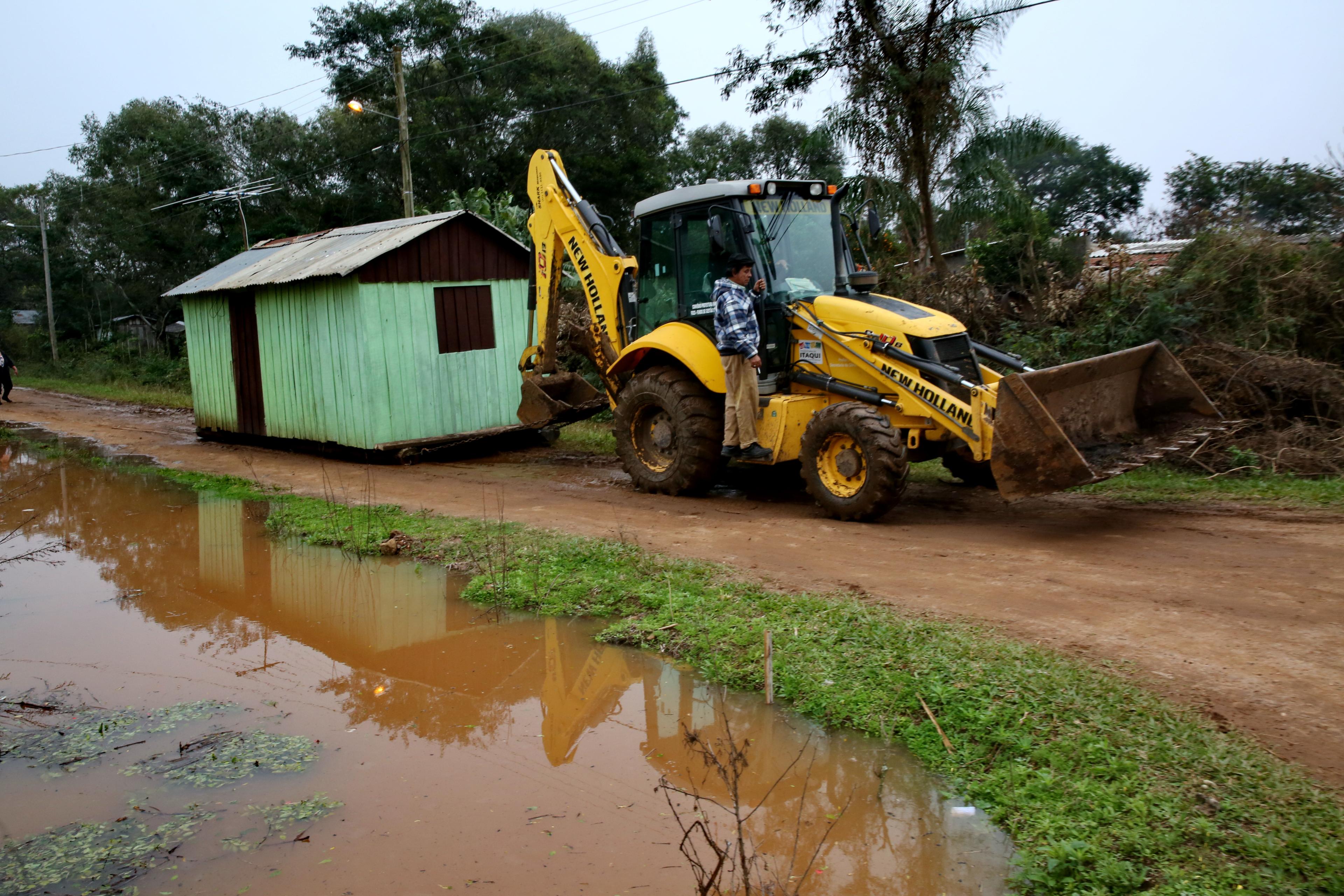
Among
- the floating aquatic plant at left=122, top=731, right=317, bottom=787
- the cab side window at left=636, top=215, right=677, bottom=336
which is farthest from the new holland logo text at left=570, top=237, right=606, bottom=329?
the floating aquatic plant at left=122, top=731, right=317, bottom=787

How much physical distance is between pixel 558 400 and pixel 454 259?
2.97m

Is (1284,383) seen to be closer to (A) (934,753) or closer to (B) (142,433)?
(A) (934,753)

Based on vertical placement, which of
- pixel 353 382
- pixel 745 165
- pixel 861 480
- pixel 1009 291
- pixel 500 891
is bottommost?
pixel 500 891

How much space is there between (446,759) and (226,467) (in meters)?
9.74

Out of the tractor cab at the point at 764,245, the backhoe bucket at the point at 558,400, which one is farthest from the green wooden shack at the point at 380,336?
the tractor cab at the point at 764,245

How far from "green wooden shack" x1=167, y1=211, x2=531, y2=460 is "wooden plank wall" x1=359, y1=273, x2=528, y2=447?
0.01m

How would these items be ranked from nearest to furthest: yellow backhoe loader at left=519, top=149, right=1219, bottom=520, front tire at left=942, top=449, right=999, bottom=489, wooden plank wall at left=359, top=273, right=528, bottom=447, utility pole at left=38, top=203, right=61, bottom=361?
yellow backhoe loader at left=519, top=149, right=1219, bottom=520 → front tire at left=942, top=449, right=999, bottom=489 → wooden plank wall at left=359, top=273, right=528, bottom=447 → utility pole at left=38, top=203, right=61, bottom=361

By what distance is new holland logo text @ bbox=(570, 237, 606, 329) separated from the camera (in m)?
10.6

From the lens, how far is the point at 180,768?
4613mm

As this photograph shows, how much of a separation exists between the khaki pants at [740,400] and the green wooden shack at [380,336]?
5.17 meters

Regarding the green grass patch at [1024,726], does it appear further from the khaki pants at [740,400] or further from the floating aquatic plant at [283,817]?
the floating aquatic plant at [283,817]

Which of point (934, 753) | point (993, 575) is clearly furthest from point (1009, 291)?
point (934, 753)

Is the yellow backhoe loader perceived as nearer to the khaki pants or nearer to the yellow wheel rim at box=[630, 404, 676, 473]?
the yellow wheel rim at box=[630, 404, 676, 473]

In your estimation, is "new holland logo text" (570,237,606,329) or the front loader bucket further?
"new holland logo text" (570,237,606,329)
